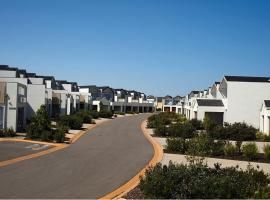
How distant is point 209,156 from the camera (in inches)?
870

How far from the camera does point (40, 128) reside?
27.7m

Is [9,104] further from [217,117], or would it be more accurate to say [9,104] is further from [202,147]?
[217,117]

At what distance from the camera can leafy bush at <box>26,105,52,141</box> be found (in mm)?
27031

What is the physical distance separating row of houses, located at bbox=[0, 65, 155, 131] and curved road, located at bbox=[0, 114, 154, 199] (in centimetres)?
819

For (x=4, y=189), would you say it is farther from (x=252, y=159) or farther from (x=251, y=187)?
(x=252, y=159)

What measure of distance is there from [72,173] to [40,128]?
41.8 ft

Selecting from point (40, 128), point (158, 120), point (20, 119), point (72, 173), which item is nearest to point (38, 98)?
point (20, 119)

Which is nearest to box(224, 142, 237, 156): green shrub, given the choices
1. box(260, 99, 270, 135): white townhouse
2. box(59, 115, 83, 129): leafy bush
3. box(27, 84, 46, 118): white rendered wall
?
box(260, 99, 270, 135): white townhouse

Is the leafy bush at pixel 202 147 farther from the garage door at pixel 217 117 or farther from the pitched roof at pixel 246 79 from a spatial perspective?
the pitched roof at pixel 246 79

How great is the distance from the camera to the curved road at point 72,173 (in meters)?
12.4

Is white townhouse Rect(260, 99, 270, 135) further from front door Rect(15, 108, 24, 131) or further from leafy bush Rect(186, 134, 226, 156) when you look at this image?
front door Rect(15, 108, 24, 131)

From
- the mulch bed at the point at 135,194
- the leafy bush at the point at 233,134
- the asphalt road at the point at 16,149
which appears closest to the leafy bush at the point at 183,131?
the leafy bush at the point at 233,134

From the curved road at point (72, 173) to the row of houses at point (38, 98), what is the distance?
819cm

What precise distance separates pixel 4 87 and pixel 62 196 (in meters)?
19.1
